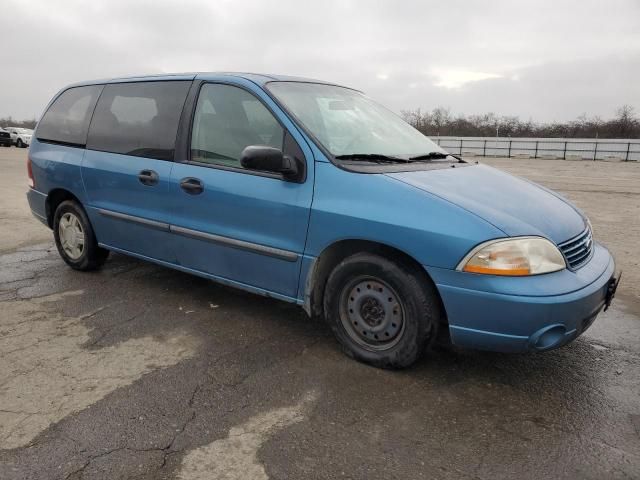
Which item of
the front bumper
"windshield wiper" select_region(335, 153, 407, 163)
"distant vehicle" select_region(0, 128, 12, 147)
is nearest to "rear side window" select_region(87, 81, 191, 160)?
"windshield wiper" select_region(335, 153, 407, 163)

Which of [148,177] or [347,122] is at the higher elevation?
[347,122]

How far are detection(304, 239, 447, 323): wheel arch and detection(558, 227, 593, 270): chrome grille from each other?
72 cm

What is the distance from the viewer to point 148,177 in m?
3.89

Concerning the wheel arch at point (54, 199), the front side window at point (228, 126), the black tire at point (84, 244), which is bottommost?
the black tire at point (84, 244)

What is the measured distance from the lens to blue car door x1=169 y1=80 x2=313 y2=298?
10.5 ft

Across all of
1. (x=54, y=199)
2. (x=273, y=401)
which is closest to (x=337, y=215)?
(x=273, y=401)

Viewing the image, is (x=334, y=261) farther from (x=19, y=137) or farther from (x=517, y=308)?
Answer: (x=19, y=137)

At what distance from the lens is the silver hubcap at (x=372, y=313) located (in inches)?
116

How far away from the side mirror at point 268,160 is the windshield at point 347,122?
27cm

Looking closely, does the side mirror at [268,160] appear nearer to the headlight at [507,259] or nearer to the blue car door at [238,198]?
the blue car door at [238,198]

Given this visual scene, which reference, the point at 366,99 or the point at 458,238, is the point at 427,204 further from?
the point at 366,99

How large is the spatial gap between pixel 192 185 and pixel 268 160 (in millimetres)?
799

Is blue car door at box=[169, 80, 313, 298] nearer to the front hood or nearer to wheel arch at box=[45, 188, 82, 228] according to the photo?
the front hood

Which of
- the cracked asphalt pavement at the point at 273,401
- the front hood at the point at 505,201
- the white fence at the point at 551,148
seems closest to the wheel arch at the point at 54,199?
the cracked asphalt pavement at the point at 273,401
